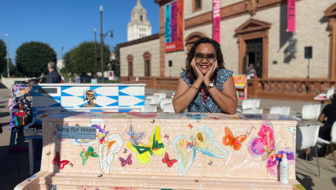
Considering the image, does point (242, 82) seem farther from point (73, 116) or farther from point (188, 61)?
point (73, 116)

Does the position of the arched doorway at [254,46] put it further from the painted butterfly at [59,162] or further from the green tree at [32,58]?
the green tree at [32,58]

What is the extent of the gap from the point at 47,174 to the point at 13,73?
71.3 metres

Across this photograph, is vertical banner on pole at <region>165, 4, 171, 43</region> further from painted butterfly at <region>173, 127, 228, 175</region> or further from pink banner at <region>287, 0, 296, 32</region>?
painted butterfly at <region>173, 127, 228, 175</region>

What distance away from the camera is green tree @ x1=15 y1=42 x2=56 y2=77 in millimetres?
54594

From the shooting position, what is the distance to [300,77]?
14.1 meters

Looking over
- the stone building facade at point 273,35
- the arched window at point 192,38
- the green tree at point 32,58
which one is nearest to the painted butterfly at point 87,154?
→ the stone building facade at point 273,35

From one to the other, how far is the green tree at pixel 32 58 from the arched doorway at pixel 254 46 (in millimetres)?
50767

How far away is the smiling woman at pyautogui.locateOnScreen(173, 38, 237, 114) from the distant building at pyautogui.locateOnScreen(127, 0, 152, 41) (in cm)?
12571

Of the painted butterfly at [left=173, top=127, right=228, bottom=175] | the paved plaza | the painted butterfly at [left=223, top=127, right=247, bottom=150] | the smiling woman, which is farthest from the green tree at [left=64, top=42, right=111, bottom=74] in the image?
the painted butterfly at [left=223, top=127, right=247, bottom=150]

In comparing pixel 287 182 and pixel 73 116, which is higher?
pixel 73 116

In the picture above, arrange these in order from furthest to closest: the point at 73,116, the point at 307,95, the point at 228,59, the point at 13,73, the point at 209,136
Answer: the point at 13,73, the point at 228,59, the point at 307,95, the point at 73,116, the point at 209,136

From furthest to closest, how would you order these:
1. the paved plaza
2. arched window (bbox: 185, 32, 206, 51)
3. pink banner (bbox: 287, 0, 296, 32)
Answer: arched window (bbox: 185, 32, 206, 51) → pink banner (bbox: 287, 0, 296, 32) → the paved plaza

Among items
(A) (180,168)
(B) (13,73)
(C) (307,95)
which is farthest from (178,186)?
(B) (13,73)

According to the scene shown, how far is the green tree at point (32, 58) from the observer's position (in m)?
54.6
